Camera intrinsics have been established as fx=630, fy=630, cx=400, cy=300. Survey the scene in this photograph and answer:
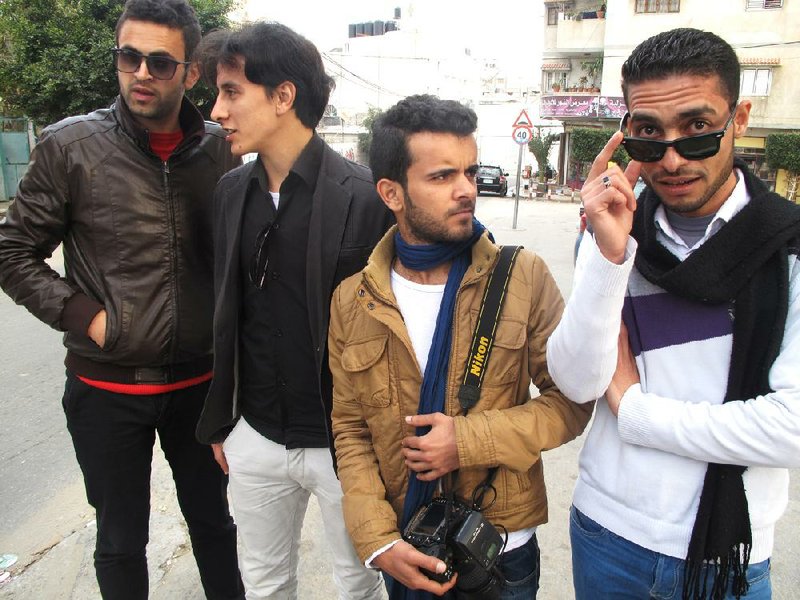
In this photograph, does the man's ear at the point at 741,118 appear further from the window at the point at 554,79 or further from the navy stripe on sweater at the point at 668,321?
the window at the point at 554,79

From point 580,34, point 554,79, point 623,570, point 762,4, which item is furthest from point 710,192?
point 554,79

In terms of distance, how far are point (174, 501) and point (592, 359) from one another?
2.82 meters

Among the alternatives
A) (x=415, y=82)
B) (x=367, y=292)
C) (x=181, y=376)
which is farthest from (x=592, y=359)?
(x=415, y=82)

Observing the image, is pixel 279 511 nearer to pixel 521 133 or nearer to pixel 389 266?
pixel 389 266

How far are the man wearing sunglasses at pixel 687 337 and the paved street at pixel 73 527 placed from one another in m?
1.42

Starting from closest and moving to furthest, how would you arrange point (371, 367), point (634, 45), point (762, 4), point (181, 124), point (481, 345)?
point (481, 345)
point (371, 367)
point (181, 124)
point (762, 4)
point (634, 45)

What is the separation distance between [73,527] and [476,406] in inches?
103

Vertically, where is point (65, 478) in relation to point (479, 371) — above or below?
below

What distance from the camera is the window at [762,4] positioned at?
2616 centimetres

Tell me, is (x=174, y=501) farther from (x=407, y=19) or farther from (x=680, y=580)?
(x=407, y=19)

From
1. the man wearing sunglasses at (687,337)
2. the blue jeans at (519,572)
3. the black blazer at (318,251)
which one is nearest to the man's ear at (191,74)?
the black blazer at (318,251)

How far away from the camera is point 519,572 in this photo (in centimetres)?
173

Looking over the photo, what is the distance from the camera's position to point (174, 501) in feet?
11.3

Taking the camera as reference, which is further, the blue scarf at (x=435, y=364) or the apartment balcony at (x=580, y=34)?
the apartment balcony at (x=580, y=34)
